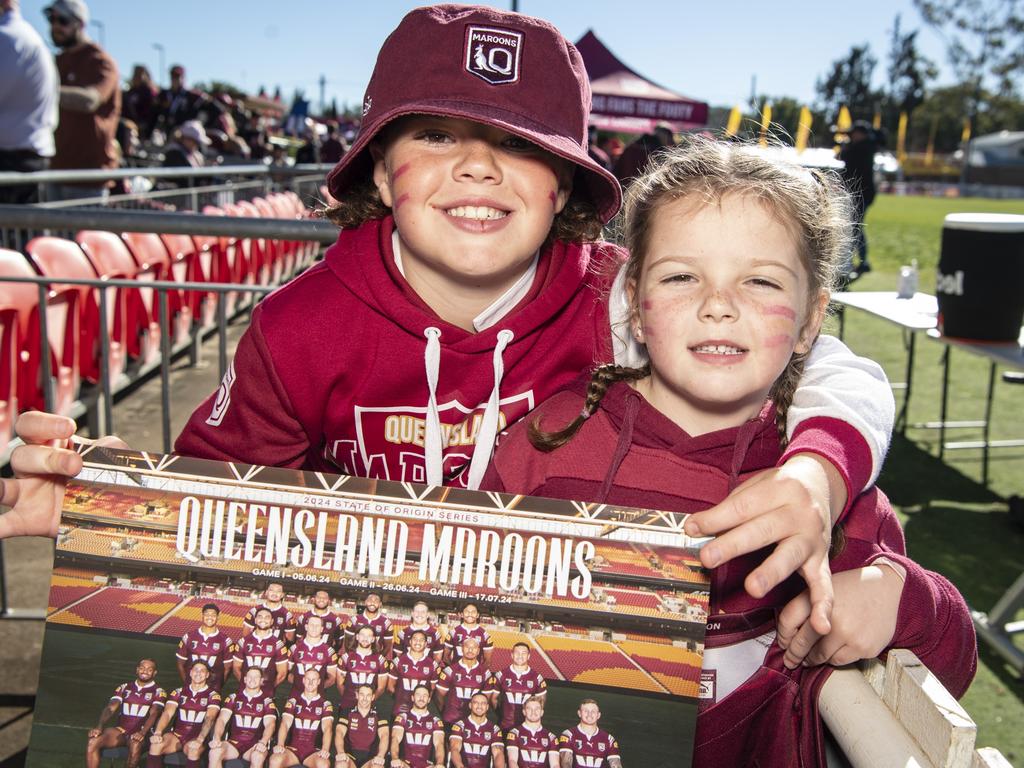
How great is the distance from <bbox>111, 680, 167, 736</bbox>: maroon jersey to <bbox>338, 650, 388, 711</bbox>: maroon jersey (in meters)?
0.26

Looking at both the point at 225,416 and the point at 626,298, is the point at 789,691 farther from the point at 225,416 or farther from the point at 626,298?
the point at 225,416

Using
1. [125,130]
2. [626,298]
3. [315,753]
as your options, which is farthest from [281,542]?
[125,130]

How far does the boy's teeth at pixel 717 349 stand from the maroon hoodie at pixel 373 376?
0.44m

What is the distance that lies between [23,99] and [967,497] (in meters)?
6.51

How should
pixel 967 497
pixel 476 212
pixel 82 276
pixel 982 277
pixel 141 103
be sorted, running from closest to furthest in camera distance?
pixel 476 212
pixel 982 277
pixel 82 276
pixel 967 497
pixel 141 103

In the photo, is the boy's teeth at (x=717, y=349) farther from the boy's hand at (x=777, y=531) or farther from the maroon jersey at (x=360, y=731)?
the maroon jersey at (x=360, y=731)

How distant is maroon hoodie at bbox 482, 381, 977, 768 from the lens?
→ 4.74 feet

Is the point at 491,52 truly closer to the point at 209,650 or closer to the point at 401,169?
the point at 401,169

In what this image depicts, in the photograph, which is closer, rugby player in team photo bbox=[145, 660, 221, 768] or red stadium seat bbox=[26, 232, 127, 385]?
rugby player in team photo bbox=[145, 660, 221, 768]

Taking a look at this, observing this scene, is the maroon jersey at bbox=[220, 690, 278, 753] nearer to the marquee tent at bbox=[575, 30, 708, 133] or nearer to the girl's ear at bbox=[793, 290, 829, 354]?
the girl's ear at bbox=[793, 290, 829, 354]

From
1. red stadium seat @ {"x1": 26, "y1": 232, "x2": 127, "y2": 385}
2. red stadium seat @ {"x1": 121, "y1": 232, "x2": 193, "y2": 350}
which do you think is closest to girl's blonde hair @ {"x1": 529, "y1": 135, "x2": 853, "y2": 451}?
red stadium seat @ {"x1": 26, "y1": 232, "x2": 127, "y2": 385}

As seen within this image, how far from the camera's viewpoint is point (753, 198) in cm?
175

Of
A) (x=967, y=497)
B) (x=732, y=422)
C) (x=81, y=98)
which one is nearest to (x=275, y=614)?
(x=732, y=422)

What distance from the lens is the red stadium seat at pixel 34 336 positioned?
416 centimetres
